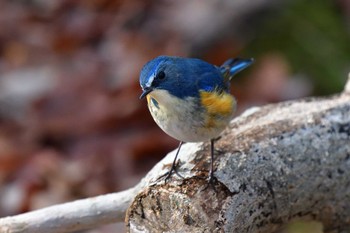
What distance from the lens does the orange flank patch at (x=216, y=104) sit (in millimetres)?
3637

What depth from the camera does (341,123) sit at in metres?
3.84

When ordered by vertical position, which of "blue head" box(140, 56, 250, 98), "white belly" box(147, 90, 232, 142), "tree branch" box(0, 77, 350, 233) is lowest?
"tree branch" box(0, 77, 350, 233)

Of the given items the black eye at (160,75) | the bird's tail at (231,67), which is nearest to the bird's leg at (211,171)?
the black eye at (160,75)

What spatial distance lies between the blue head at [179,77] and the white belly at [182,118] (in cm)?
4

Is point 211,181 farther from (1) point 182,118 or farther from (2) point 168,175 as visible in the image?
(1) point 182,118

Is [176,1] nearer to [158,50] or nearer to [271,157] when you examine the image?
[158,50]

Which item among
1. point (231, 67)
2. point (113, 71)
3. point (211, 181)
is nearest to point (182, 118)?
point (211, 181)

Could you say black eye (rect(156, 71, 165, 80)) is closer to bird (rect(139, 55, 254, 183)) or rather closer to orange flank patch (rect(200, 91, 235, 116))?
bird (rect(139, 55, 254, 183))

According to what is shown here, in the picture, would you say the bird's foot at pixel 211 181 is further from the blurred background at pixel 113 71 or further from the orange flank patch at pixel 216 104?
the blurred background at pixel 113 71

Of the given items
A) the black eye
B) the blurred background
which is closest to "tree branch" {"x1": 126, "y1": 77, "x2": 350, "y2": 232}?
the black eye

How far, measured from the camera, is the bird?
11.5 ft

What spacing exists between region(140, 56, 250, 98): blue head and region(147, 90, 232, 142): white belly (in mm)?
39

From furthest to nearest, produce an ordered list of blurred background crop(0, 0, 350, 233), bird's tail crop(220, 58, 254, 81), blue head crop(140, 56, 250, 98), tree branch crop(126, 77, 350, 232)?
1. blurred background crop(0, 0, 350, 233)
2. bird's tail crop(220, 58, 254, 81)
3. blue head crop(140, 56, 250, 98)
4. tree branch crop(126, 77, 350, 232)

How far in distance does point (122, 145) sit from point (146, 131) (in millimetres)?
227
